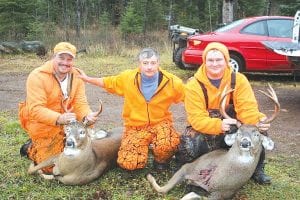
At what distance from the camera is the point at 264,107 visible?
9.41 meters

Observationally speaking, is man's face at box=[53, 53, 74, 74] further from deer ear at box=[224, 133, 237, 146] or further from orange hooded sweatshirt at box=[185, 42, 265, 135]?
deer ear at box=[224, 133, 237, 146]

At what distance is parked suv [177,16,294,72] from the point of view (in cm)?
1159

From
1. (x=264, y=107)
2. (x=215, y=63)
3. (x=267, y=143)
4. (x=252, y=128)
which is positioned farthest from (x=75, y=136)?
(x=264, y=107)

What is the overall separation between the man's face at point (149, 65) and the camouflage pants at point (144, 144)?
1.80ft

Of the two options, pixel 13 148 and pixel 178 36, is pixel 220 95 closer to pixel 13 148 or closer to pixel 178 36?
pixel 13 148

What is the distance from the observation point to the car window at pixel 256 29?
11.7m

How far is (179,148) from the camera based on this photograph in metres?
5.40

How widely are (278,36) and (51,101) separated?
24.2 feet

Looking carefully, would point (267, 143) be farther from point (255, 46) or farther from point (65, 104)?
point (255, 46)

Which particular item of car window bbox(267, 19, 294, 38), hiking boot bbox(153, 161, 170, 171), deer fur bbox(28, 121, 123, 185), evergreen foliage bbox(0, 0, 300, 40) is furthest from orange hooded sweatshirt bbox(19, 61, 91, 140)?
evergreen foliage bbox(0, 0, 300, 40)

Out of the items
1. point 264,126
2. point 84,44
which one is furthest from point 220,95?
point 84,44

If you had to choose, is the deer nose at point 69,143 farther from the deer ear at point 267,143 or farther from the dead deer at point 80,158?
the deer ear at point 267,143

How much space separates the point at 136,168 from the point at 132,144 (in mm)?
254

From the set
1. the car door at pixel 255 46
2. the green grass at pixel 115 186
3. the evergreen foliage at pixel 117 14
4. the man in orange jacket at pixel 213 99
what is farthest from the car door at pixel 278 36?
the evergreen foliage at pixel 117 14
